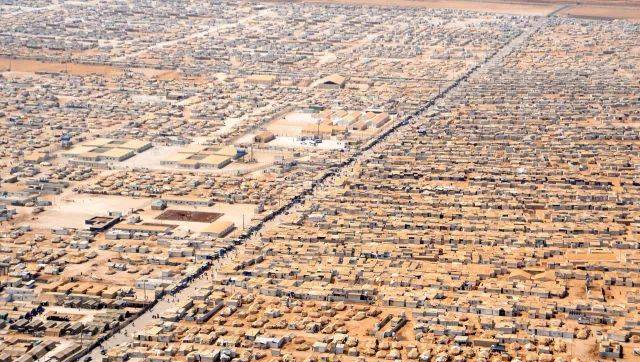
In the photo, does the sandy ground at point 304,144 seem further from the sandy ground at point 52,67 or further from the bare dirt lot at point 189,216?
the sandy ground at point 52,67

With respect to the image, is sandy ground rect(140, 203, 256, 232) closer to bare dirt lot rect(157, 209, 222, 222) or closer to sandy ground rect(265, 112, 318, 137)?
bare dirt lot rect(157, 209, 222, 222)

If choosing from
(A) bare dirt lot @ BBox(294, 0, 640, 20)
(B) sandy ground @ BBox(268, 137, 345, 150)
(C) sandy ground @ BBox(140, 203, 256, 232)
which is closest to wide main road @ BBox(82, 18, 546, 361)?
(C) sandy ground @ BBox(140, 203, 256, 232)

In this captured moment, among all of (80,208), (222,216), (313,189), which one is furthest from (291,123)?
(80,208)

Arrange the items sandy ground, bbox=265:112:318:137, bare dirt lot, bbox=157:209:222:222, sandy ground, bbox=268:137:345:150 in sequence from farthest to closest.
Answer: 1. sandy ground, bbox=265:112:318:137
2. sandy ground, bbox=268:137:345:150
3. bare dirt lot, bbox=157:209:222:222

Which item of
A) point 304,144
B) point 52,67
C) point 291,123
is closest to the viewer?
point 304,144

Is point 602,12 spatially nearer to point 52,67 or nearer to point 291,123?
point 52,67

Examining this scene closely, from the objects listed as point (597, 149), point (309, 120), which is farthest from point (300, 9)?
point (597, 149)

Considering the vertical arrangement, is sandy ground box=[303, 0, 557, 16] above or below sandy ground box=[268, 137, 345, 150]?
below
